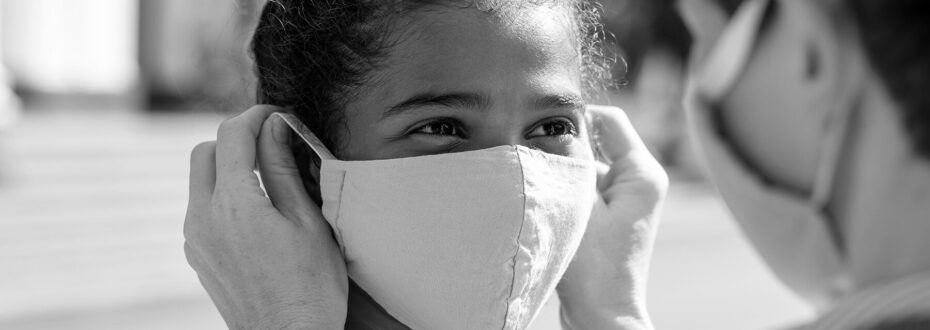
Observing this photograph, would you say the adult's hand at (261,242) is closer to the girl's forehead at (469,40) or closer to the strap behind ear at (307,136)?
the strap behind ear at (307,136)

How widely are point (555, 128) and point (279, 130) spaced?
49 centimetres

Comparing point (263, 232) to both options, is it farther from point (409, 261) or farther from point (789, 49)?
point (789, 49)


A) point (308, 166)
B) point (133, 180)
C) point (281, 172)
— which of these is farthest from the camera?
point (133, 180)

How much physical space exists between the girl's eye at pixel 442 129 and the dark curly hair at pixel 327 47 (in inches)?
5.4

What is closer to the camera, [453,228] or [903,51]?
[903,51]

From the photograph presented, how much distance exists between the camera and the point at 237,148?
70.1 inches

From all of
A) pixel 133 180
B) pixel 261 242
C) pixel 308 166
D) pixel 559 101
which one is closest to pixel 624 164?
pixel 559 101

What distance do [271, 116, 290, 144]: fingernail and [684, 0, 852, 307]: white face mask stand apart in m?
0.77

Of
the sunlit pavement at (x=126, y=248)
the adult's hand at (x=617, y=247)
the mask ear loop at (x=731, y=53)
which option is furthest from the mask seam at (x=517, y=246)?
the sunlit pavement at (x=126, y=248)

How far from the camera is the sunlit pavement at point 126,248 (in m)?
7.32

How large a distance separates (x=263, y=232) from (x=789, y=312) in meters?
8.16

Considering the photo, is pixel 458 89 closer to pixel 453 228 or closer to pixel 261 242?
pixel 453 228

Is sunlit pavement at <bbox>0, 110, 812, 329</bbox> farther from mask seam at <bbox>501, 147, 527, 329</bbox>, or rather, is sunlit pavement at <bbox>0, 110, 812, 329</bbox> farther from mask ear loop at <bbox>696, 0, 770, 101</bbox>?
mask seam at <bbox>501, 147, 527, 329</bbox>

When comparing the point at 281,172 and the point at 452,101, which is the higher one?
the point at 452,101
